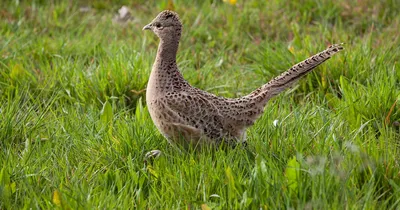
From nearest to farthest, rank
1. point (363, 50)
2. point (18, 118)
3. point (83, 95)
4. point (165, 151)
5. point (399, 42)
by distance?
1. point (165, 151)
2. point (18, 118)
3. point (83, 95)
4. point (363, 50)
5. point (399, 42)

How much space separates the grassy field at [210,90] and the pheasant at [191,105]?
0.43 feet

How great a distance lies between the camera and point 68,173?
14.6ft

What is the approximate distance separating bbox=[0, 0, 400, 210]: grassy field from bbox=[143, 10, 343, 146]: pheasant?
0.43 ft

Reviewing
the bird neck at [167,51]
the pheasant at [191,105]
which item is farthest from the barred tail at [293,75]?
the bird neck at [167,51]

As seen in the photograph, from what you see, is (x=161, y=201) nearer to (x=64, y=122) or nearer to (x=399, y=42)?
(x=64, y=122)

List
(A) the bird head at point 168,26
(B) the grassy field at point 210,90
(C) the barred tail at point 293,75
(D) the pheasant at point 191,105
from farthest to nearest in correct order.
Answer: (A) the bird head at point 168,26 → (C) the barred tail at point 293,75 → (D) the pheasant at point 191,105 → (B) the grassy field at point 210,90

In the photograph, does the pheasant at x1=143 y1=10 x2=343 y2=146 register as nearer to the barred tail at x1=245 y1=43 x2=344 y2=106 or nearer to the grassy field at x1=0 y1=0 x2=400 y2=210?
the barred tail at x1=245 y1=43 x2=344 y2=106

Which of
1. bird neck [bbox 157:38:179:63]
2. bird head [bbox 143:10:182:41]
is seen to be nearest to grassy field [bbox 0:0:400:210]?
bird neck [bbox 157:38:179:63]

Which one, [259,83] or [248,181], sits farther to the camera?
[259,83]

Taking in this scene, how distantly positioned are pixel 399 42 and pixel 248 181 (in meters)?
3.49

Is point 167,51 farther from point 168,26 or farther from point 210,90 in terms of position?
point 210,90

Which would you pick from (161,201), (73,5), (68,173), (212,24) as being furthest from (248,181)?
(73,5)

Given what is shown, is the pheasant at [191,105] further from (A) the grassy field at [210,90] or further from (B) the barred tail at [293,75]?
(A) the grassy field at [210,90]

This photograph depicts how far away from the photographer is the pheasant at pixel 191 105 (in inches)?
184
